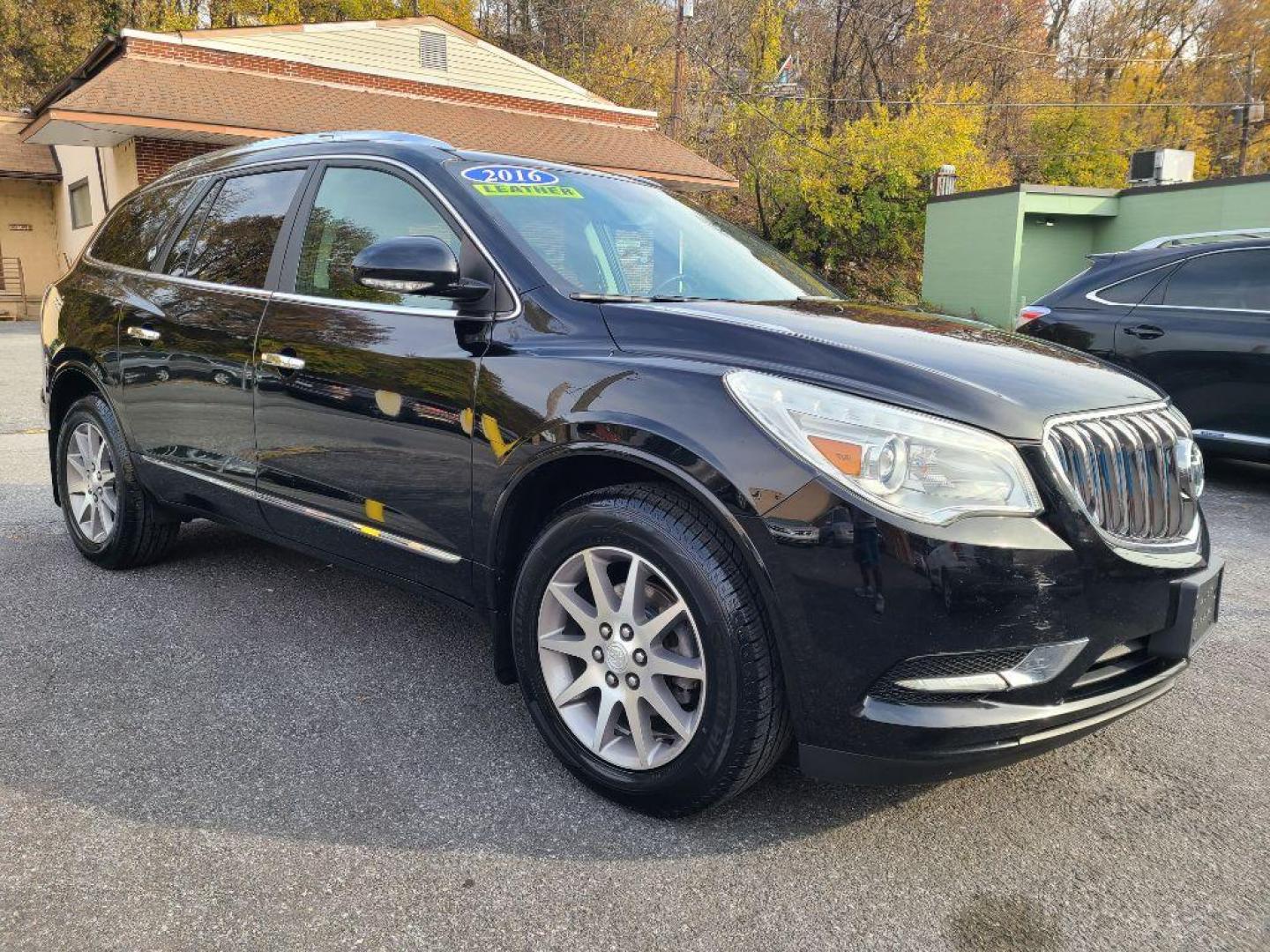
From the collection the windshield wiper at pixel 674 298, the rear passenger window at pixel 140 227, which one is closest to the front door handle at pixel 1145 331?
the windshield wiper at pixel 674 298

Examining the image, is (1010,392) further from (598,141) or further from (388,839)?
(598,141)

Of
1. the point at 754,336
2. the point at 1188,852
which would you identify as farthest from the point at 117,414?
the point at 1188,852

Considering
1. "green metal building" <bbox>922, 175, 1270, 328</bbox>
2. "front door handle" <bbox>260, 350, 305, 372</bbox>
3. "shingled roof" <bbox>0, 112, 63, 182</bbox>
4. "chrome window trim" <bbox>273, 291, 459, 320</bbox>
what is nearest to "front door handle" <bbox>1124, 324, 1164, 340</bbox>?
"chrome window trim" <bbox>273, 291, 459, 320</bbox>

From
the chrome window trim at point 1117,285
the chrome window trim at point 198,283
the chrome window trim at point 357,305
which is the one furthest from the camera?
the chrome window trim at point 1117,285

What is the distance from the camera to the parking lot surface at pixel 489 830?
2154 millimetres

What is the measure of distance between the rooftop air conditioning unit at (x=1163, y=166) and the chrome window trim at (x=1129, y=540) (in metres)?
23.6

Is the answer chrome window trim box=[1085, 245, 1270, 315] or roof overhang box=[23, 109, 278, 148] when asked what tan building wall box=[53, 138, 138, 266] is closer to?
roof overhang box=[23, 109, 278, 148]

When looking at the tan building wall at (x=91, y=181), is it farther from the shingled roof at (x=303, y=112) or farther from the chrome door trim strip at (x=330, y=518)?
the chrome door trim strip at (x=330, y=518)

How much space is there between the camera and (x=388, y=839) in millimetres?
2467

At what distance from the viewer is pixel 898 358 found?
2.40 meters

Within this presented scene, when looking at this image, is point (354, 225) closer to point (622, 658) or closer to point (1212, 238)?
point (622, 658)

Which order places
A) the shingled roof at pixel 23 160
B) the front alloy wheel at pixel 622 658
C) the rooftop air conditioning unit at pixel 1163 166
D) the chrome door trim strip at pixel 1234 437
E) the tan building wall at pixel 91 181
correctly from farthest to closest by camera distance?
the shingled roof at pixel 23 160 → the rooftop air conditioning unit at pixel 1163 166 → the tan building wall at pixel 91 181 → the chrome door trim strip at pixel 1234 437 → the front alloy wheel at pixel 622 658

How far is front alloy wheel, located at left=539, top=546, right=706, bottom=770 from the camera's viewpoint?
2455mm

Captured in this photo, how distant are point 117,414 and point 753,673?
3.31m
